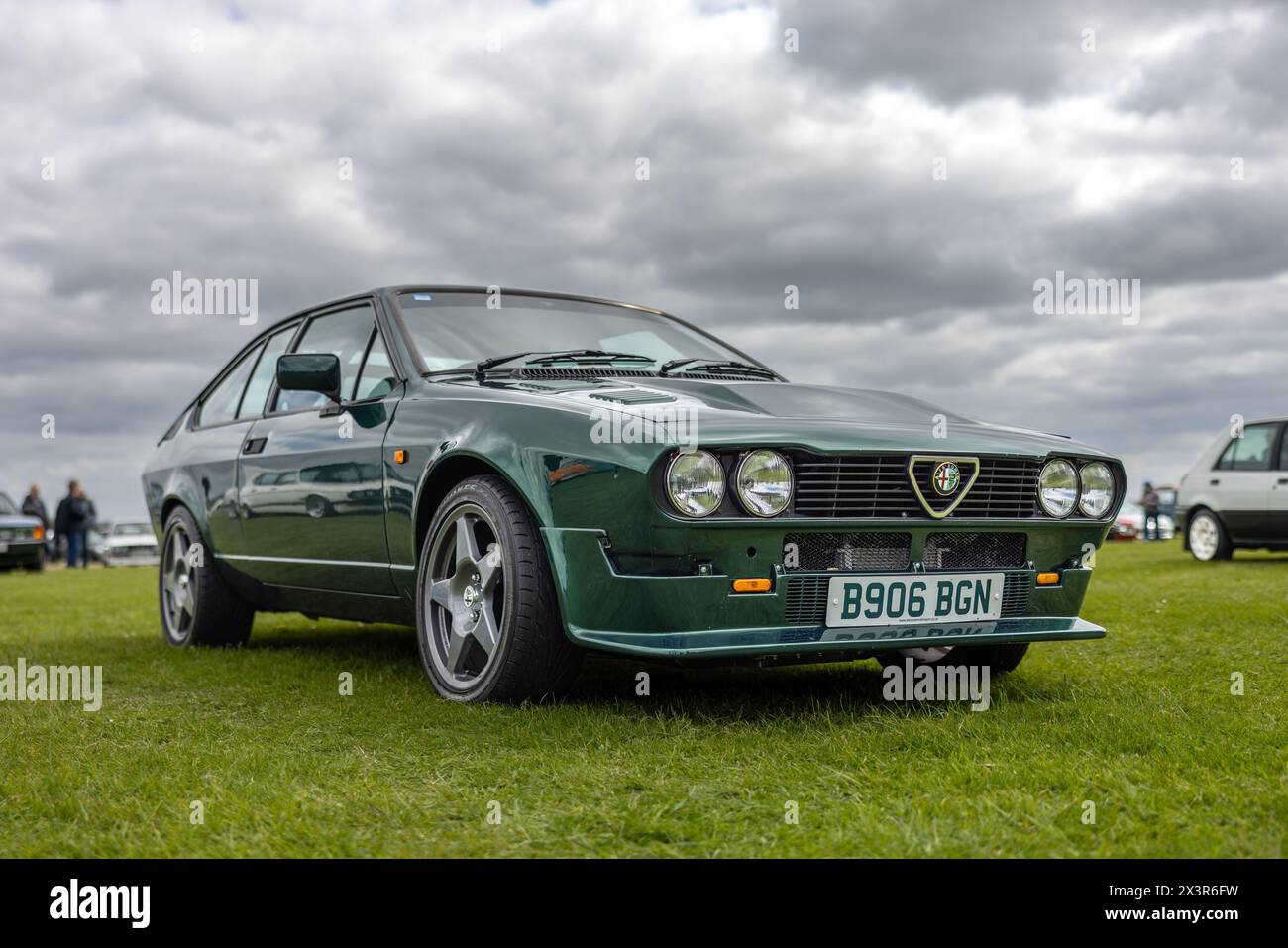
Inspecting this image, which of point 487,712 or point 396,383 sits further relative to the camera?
point 396,383

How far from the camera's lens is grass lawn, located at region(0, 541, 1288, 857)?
260 centimetres

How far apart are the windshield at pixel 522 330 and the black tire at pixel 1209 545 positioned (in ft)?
33.1

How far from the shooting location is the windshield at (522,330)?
4.83 m

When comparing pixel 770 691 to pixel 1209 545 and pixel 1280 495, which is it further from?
pixel 1209 545

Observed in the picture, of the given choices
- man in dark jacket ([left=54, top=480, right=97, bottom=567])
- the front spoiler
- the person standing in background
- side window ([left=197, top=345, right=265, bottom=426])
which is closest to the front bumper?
the front spoiler

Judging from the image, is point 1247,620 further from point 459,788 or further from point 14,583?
point 14,583

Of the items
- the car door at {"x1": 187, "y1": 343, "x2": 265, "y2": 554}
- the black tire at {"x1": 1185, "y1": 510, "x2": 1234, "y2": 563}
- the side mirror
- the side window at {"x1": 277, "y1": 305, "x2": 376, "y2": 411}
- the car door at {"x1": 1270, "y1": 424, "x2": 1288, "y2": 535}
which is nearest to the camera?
the side mirror

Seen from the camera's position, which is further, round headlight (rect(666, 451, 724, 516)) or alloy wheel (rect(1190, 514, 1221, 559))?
alloy wheel (rect(1190, 514, 1221, 559))

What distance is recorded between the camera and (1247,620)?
6438mm

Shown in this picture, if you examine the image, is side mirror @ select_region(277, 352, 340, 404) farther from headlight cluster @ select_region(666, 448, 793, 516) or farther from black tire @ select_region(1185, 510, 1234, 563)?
black tire @ select_region(1185, 510, 1234, 563)

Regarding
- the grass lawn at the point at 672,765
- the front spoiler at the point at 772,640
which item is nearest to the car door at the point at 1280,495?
the grass lawn at the point at 672,765

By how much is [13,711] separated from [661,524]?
93.4 inches

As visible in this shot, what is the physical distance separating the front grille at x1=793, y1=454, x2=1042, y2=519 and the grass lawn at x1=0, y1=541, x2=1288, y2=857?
1.99 ft
